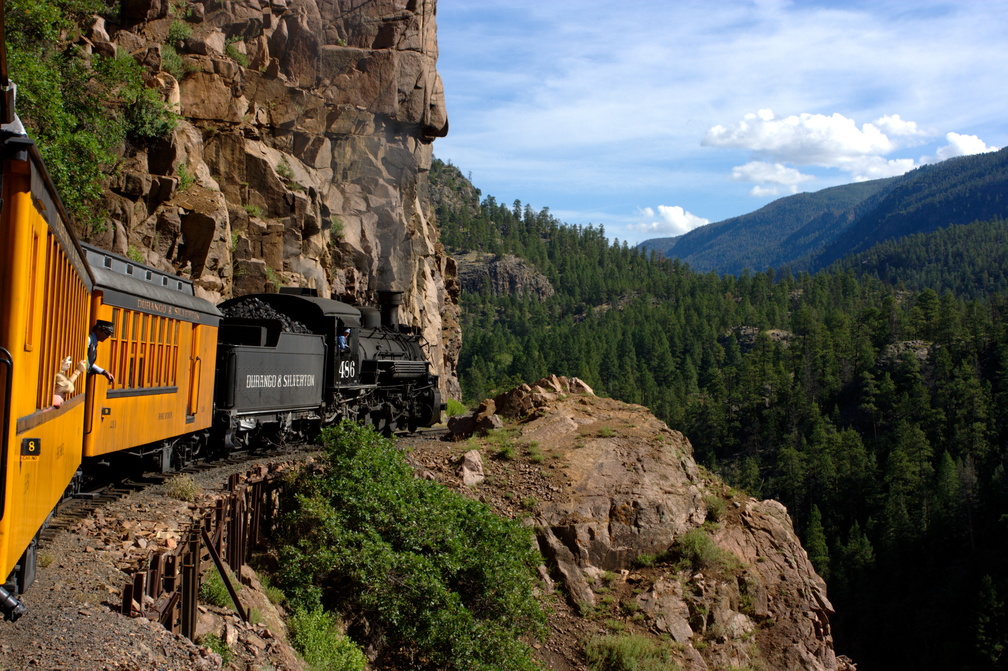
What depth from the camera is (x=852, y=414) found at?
11362 cm

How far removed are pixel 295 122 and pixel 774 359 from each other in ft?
358

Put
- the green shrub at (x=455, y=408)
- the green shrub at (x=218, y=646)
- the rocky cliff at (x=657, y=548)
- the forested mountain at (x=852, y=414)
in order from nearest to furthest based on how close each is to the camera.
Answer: the green shrub at (x=218, y=646) → the rocky cliff at (x=657, y=548) → the green shrub at (x=455, y=408) → the forested mountain at (x=852, y=414)

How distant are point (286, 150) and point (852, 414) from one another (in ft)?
331

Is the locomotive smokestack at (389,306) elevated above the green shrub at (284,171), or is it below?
below

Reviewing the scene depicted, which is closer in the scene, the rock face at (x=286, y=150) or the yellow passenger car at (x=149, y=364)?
the yellow passenger car at (x=149, y=364)

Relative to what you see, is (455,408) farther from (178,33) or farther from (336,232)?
(178,33)

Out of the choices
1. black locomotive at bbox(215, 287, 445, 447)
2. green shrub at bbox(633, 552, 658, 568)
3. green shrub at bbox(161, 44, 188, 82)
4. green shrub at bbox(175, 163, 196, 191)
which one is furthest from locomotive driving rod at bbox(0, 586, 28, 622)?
green shrub at bbox(161, 44, 188, 82)

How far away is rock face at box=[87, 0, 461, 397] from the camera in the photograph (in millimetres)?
25281

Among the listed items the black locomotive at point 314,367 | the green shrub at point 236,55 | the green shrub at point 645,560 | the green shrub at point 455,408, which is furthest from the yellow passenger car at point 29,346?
the green shrub at point 455,408

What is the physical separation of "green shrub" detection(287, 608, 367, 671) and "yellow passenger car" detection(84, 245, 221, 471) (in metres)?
3.39

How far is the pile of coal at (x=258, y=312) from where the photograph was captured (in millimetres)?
17859

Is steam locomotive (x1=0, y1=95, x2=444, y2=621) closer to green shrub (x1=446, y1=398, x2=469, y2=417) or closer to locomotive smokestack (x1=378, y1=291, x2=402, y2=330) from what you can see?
locomotive smokestack (x1=378, y1=291, x2=402, y2=330)

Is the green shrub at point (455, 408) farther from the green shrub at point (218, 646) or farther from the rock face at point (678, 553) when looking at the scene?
the green shrub at point (218, 646)

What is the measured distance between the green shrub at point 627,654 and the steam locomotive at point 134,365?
8066mm
